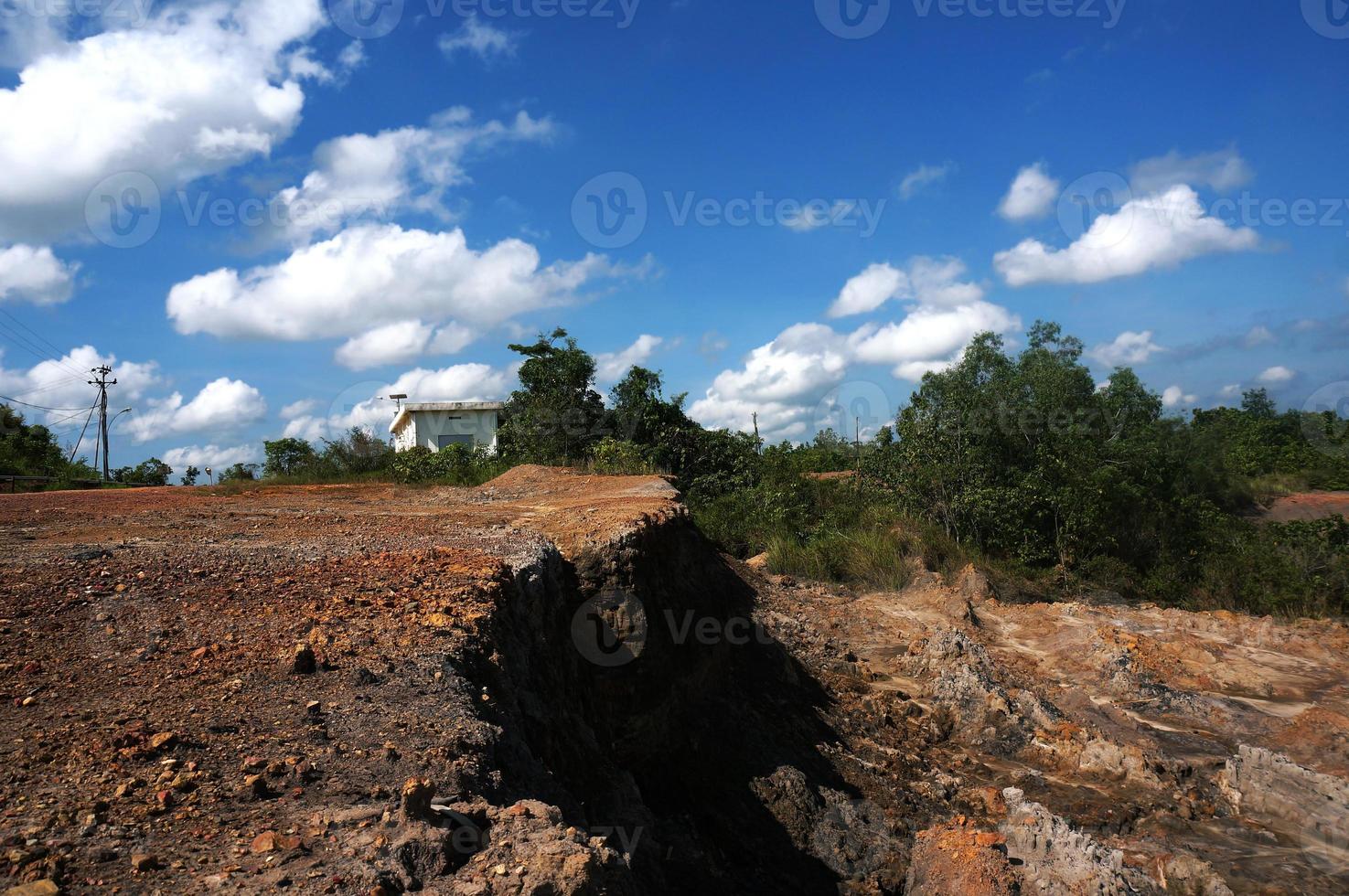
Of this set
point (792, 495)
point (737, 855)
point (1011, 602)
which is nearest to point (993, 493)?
point (1011, 602)

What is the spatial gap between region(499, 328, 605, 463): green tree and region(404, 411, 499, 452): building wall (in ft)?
25.8

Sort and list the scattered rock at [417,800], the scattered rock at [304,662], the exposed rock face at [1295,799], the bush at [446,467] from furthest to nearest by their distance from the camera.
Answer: the bush at [446,467]
the exposed rock face at [1295,799]
the scattered rock at [304,662]
the scattered rock at [417,800]

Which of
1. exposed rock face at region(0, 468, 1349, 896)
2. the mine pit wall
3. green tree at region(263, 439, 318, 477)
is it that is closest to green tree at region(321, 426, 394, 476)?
green tree at region(263, 439, 318, 477)

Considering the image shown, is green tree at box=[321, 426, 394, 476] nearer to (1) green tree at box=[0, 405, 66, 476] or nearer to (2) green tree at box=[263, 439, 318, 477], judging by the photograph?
(2) green tree at box=[263, 439, 318, 477]

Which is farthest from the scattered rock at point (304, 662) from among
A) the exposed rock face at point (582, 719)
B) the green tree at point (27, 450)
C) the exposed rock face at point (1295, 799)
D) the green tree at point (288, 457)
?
the green tree at point (27, 450)

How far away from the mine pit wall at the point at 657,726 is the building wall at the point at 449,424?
19.6 m

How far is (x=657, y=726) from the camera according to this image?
646 cm

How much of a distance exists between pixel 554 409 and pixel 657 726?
12.4 metres

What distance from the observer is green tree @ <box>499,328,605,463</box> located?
17859mm

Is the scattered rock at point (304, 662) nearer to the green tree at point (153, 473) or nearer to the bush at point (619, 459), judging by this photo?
the bush at point (619, 459)

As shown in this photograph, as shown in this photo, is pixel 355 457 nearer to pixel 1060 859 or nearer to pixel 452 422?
pixel 452 422

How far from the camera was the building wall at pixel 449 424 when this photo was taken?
27.7 metres

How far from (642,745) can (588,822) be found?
2.17 metres

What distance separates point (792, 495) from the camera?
56.7 feet
